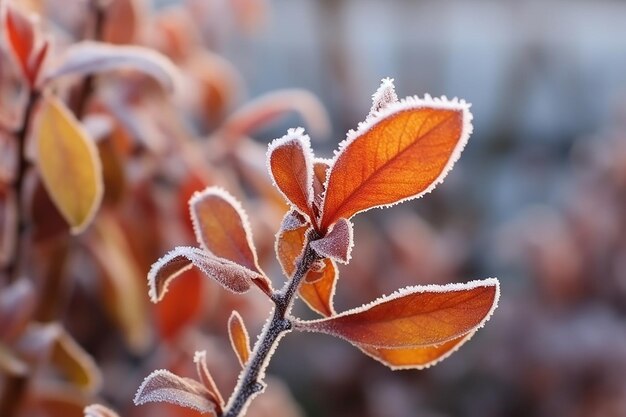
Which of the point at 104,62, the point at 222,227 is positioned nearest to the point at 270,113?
the point at 104,62

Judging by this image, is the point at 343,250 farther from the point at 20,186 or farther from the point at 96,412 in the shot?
the point at 20,186

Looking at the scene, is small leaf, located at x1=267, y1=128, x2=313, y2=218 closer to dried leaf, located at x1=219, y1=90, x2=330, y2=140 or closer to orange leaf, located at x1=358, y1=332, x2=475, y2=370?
orange leaf, located at x1=358, y1=332, x2=475, y2=370

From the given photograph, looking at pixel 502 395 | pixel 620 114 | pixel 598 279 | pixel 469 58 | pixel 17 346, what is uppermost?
pixel 469 58

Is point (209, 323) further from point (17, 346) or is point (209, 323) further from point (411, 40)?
point (411, 40)

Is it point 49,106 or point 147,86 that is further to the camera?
point 147,86

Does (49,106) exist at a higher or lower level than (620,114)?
lower

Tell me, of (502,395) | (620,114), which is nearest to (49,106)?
(502,395)

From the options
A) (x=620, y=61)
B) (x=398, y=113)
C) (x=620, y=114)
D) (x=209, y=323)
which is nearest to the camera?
(x=398, y=113)
